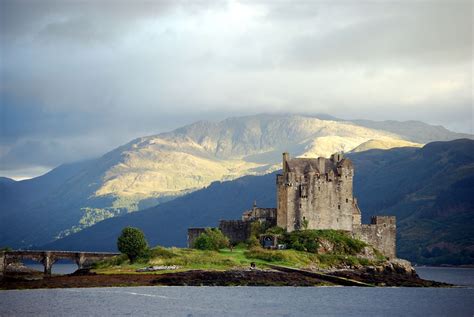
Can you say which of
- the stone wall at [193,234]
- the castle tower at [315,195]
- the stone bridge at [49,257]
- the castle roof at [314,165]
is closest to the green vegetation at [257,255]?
the castle tower at [315,195]

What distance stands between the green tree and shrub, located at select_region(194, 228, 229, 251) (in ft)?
33.1

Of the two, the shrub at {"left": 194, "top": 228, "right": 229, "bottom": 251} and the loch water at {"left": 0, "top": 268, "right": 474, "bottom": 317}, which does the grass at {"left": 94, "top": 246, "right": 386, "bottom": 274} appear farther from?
the loch water at {"left": 0, "top": 268, "right": 474, "bottom": 317}

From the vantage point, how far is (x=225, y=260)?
135 m

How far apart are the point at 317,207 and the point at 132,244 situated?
30.1 m

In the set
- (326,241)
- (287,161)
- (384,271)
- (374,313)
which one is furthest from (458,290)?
(374,313)

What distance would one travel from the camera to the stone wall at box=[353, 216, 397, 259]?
155375 millimetres

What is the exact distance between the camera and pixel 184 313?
103062 millimetres

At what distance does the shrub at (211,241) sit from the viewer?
14588 cm

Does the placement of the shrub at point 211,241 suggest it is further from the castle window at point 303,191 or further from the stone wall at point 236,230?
the castle window at point 303,191

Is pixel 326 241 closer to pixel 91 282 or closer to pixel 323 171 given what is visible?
pixel 323 171

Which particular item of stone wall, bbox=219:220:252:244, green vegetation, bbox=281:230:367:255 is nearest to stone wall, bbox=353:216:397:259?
green vegetation, bbox=281:230:367:255

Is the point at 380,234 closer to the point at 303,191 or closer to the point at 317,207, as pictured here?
the point at 317,207

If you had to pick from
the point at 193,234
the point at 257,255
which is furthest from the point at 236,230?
the point at 257,255

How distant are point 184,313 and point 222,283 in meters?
25.8
